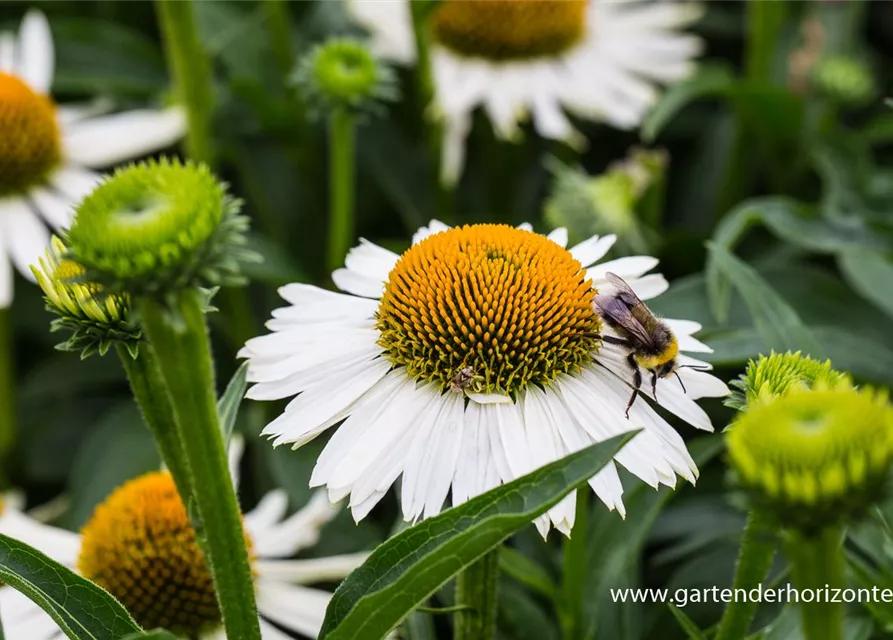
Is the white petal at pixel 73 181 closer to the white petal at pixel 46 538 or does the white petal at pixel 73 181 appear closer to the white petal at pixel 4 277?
the white petal at pixel 4 277

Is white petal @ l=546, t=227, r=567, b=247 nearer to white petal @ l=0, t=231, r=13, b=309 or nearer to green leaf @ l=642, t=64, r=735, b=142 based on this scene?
green leaf @ l=642, t=64, r=735, b=142

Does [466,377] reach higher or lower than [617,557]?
higher

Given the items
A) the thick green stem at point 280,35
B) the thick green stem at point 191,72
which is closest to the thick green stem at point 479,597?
the thick green stem at point 191,72

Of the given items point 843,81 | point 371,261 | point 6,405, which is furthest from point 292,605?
point 843,81

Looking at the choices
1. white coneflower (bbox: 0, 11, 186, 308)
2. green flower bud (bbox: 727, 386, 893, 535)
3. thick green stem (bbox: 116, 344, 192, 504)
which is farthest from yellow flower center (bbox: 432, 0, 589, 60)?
green flower bud (bbox: 727, 386, 893, 535)

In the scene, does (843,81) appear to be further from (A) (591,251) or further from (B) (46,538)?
(B) (46,538)

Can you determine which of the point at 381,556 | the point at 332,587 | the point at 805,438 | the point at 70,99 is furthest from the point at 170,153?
the point at 805,438

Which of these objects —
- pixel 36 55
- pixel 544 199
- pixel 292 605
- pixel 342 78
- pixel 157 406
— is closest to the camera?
pixel 157 406
